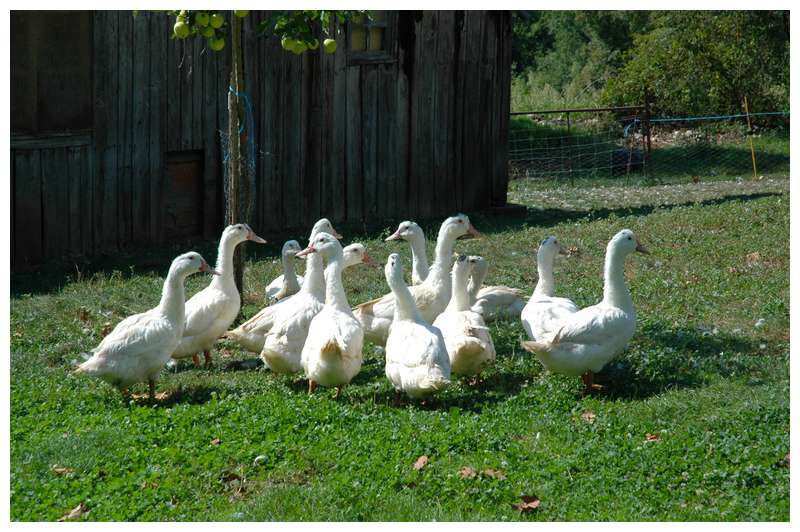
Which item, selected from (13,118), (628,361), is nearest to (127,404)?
(628,361)

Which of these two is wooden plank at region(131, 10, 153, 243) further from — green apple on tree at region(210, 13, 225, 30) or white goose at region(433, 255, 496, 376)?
white goose at region(433, 255, 496, 376)

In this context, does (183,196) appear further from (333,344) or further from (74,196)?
(333,344)

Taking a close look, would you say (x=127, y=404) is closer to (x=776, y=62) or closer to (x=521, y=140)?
(x=521, y=140)

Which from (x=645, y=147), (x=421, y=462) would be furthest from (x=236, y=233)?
(x=645, y=147)

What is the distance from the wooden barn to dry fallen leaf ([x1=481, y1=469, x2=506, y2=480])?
29.3 ft

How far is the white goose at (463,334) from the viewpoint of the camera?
28.1 feet

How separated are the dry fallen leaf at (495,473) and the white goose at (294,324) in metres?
2.52

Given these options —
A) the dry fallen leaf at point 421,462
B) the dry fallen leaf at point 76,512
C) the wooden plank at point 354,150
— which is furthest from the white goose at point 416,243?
the wooden plank at point 354,150

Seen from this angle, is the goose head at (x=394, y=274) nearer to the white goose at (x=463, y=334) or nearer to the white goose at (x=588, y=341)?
the white goose at (x=463, y=334)

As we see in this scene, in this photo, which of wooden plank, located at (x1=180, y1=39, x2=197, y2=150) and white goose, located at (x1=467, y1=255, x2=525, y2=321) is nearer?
white goose, located at (x1=467, y1=255, x2=525, y2=321)

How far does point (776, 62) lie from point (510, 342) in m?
23.6

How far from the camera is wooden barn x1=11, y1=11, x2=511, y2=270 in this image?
13.9 metres

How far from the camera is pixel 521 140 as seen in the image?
26.1 meters

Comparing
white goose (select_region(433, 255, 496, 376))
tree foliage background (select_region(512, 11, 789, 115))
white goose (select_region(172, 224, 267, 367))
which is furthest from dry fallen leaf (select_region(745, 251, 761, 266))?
tree foliage background (select_region(512, 11, 789, 115))
